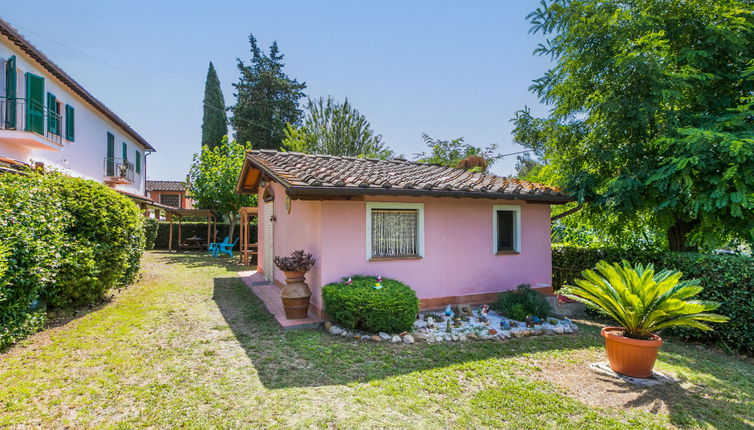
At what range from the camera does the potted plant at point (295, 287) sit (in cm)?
711

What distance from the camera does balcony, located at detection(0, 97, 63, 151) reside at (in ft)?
36.8

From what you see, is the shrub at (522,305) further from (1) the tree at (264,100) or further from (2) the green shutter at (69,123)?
(1) the tree at (264,100)

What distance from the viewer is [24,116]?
11.7 metres

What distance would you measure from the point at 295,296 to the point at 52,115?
1292cm

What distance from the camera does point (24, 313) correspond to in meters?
5.79

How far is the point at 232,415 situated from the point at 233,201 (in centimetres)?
1901

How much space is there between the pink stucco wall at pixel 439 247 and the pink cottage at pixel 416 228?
2cm

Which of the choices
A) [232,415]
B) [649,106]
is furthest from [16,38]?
[649,106]

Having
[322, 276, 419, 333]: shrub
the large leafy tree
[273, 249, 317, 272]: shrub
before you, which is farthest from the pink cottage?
the large leafy tree

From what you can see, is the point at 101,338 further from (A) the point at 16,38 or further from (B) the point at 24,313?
(A) the point at 16,38

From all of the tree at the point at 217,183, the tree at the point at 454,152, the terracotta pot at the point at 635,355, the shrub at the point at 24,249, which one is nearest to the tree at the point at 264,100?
the tree at the point at 217,183

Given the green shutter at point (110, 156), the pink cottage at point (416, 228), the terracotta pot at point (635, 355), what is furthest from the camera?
the green shutter at point (110, 156)

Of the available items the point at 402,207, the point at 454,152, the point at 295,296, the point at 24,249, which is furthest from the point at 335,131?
the point at 24,249

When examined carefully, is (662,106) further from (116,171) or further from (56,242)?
(116,171)
